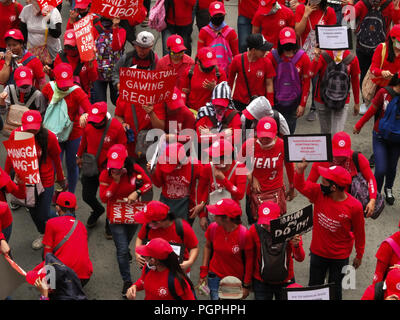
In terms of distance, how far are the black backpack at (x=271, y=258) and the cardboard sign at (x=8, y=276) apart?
2559mm

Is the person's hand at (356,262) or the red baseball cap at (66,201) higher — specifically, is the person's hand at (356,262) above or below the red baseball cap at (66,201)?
below

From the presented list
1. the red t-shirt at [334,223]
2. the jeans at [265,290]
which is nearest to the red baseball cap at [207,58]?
the red t-shirt at [334,223]

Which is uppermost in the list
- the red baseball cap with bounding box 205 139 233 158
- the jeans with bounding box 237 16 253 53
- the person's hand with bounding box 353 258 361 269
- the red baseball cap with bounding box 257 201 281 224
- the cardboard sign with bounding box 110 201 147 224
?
the jeans with bounding box 237 16 253 53

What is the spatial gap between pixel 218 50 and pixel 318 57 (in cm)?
164

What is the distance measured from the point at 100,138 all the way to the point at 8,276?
93.9 inches

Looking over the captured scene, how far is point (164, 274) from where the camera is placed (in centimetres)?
698

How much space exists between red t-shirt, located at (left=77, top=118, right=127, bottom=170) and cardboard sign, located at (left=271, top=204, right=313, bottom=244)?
3.14 metres

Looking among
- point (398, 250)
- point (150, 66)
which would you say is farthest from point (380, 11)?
point (398, 250)

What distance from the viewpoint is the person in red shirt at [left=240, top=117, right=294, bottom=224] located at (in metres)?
8.66

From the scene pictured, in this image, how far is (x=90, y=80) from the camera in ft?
36.6

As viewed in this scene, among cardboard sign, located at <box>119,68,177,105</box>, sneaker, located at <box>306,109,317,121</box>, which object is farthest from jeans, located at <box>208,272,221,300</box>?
sneaker, located at <box>306,109,317,121</box>

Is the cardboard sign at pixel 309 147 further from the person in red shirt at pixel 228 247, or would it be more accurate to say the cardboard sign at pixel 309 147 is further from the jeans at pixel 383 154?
the jeans at pixel 383 154

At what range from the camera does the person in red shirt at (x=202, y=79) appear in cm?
1009

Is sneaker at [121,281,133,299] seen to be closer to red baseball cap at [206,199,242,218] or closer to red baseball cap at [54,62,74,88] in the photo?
red baseball cap at [206,199,242,218]
